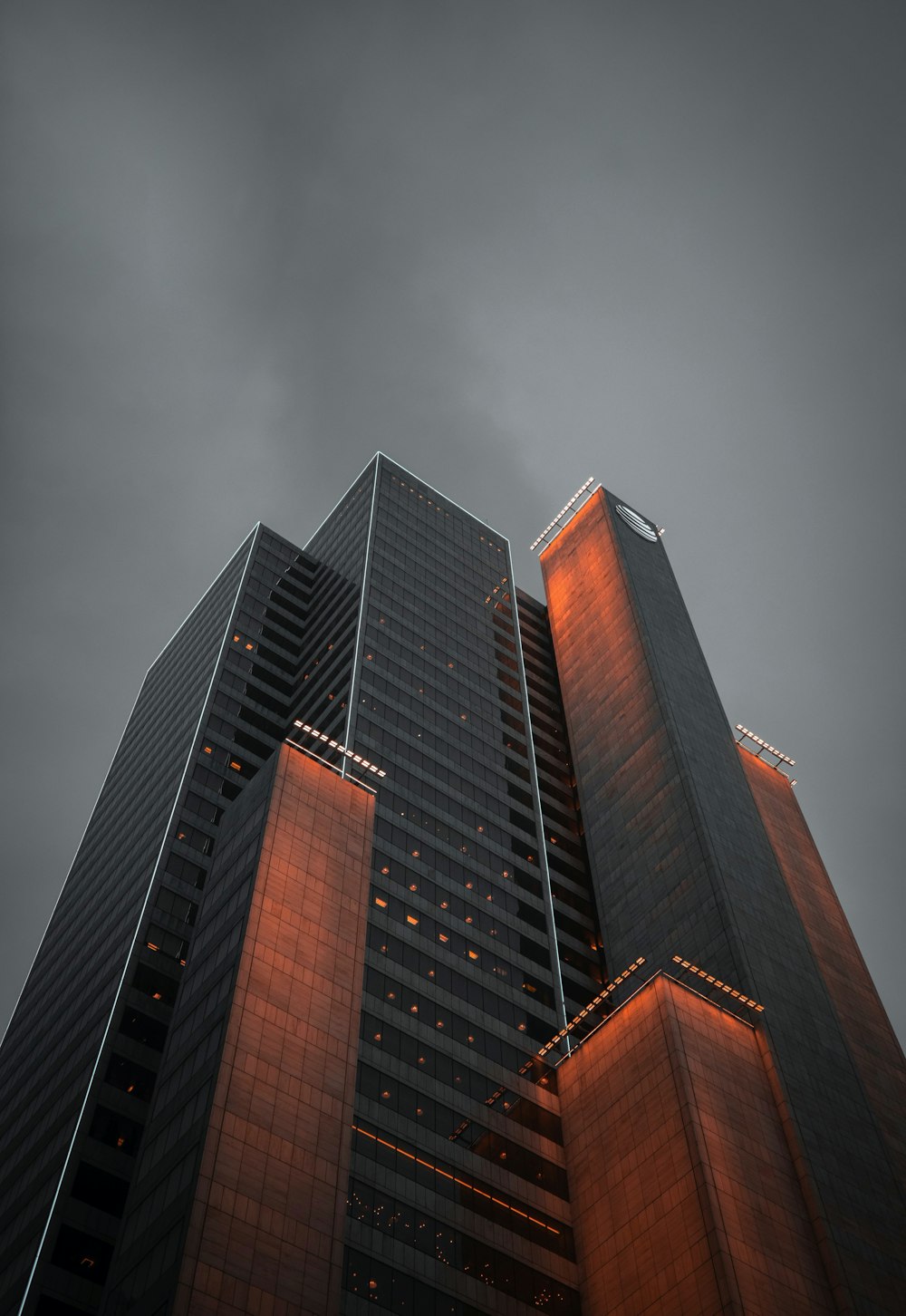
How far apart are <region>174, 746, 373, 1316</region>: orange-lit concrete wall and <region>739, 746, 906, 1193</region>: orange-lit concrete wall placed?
4232 cm

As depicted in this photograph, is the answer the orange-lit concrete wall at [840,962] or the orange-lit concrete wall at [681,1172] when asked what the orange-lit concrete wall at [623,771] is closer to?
the orange-lit concrete wall at [681,1172]

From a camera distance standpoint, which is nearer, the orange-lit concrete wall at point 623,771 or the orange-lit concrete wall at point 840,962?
the orange-lit concrete wall at point 840,962

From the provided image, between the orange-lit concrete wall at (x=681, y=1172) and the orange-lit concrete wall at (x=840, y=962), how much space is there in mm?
14443

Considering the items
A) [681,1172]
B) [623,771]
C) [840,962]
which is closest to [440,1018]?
[681,1172]

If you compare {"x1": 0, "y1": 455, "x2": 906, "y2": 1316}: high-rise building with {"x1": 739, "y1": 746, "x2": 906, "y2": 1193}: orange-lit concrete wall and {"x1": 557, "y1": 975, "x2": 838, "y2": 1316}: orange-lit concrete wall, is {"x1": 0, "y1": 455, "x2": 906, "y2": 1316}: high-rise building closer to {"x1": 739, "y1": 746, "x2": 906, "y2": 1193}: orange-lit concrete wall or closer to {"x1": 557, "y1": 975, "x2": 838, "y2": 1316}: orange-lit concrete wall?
{"x1": 557, "y1": 975, "x2": 838, "y2": 1316}: orange-lit concrete wall

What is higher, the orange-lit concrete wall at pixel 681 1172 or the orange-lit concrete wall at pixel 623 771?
the orange-lit concrete wall at pixel 623 771

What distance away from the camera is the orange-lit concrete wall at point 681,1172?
74438 millimetres

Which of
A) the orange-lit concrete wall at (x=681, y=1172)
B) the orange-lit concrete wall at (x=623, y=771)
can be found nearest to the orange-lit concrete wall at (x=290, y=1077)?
the orange-lit concrete wall at (x=681, y=1172)

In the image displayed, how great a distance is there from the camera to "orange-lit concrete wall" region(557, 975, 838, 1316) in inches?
2931

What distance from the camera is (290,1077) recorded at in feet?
252

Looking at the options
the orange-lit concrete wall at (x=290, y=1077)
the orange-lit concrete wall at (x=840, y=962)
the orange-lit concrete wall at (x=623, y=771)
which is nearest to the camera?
the orange-lit concrete wall at (x=290, y=1077)

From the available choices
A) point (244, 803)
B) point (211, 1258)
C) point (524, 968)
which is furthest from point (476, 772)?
point (211, 1258)

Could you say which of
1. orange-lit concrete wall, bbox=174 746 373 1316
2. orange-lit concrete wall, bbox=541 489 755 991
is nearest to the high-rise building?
orange-lit concrete wall, bbox=174 746 373 1316

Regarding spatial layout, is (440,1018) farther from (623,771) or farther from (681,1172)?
(623,771)
